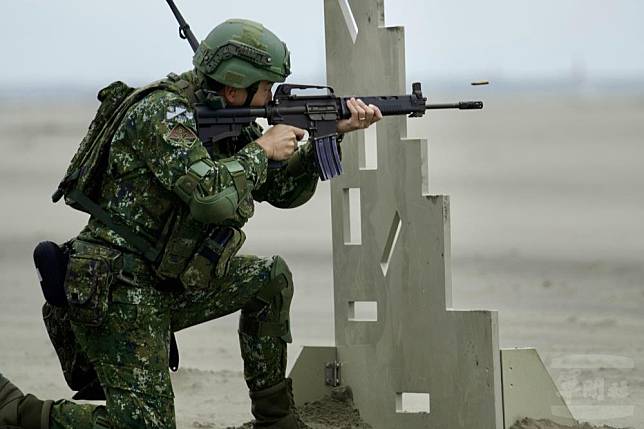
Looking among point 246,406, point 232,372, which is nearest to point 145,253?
point 246,406

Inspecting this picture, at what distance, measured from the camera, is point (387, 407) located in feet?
20.7

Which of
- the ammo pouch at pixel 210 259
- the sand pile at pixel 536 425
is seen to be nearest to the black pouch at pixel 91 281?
the ammo pouch at pixel 210 259

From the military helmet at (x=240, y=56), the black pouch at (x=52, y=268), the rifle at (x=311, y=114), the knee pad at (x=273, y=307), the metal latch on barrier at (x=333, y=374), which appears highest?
the military helmet at (x=240, y=56)

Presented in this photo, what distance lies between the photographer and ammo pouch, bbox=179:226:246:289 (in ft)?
17.9

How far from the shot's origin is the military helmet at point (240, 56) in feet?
17.9

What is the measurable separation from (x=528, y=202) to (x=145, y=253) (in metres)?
16.7

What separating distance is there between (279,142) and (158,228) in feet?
1.67

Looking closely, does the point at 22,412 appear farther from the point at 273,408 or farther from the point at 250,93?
the point at 250,93

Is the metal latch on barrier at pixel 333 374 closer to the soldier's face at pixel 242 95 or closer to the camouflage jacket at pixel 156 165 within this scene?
the camouflage jacket at pixel 156 165

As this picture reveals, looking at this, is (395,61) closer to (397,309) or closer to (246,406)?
(397,309)

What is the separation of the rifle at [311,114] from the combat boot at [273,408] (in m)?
0.81

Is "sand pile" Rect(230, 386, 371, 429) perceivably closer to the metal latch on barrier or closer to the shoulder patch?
the metal latch on barrier

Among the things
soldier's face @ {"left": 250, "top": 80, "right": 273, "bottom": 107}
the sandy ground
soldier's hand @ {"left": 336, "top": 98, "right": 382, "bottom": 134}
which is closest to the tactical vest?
soldier's face @ {"left": 250, "top": 80, "right": 273, "bottom": 107}

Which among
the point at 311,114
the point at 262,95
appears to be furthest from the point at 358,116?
the point at 262,95
